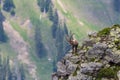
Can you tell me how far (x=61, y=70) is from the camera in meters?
57.8

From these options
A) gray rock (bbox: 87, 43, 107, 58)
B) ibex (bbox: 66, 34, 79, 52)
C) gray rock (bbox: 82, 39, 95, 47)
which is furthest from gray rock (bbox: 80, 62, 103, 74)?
ibex (bbox: 66, 34, 79, 52)

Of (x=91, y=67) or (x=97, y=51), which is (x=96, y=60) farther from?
(x=91, y=67)

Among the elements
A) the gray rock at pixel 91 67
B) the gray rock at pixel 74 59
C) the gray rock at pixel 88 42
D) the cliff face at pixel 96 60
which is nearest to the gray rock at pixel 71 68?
the cliff face at pixel 96 60

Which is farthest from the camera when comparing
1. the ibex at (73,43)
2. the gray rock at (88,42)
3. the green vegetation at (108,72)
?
the ibex at (73,43)

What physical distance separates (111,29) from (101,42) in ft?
10.2

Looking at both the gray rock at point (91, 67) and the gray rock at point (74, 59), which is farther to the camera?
the gray rock at point (74, 59)

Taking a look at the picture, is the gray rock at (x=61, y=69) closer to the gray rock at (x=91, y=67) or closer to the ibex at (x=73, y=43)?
the ibex at (x=73, y=43)

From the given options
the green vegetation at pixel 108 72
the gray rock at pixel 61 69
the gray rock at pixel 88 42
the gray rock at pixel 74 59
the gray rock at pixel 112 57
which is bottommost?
the gray rock at pixel 61 69

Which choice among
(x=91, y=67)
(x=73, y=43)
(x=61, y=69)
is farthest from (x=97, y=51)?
(x=61, y=69)

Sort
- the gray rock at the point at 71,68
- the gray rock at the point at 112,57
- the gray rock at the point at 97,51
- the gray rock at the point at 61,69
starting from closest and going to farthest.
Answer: the gray rock at the point at 112,57
the gray rock at the point at 97,51
the gray rock at the point at 71,68
the gray rock at the point at 61,69

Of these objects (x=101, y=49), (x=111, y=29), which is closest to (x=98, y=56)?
(x=101, y=49)

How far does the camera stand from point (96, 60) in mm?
55094

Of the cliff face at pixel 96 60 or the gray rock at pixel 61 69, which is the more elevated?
the cliff face at pixel 96 60

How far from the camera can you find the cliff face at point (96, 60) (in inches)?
2104
